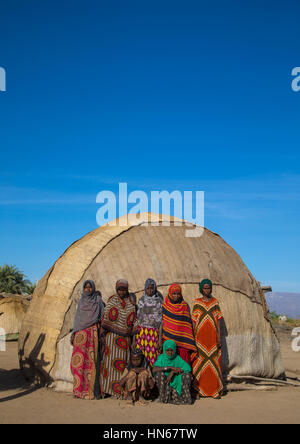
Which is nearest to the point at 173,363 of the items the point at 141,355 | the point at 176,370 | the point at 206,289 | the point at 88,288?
the point at 176,370

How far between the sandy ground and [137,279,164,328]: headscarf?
112cm

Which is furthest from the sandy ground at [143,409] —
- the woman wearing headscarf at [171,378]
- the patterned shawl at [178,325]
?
Answer: the patterned shawl at [178,325]

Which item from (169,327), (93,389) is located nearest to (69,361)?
(93,389)

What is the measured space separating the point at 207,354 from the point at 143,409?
132 centimetres

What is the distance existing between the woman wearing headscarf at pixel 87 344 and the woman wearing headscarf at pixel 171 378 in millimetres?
938

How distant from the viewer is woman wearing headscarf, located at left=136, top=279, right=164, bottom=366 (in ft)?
22.2

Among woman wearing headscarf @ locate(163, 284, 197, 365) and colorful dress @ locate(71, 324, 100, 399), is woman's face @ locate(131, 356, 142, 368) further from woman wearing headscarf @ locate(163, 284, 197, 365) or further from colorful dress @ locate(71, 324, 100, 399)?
colorful dress @ locate(71, 324, 100, 399)

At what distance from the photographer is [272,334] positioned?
8352 millimetres

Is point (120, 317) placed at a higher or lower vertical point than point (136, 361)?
higher

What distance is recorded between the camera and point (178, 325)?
6750 mm

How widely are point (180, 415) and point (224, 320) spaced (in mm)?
2146

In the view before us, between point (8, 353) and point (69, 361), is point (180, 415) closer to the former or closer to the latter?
point (69, 361)

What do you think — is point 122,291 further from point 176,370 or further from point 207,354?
point 207,354
